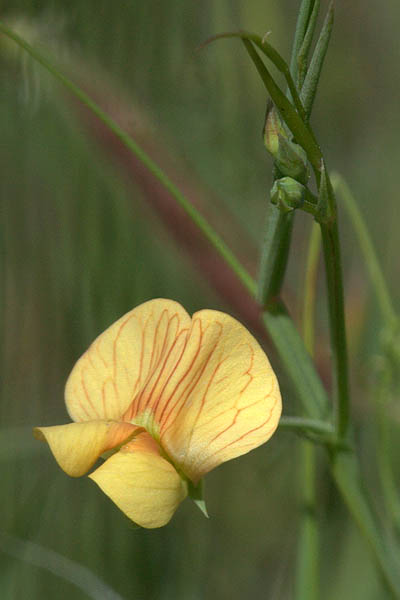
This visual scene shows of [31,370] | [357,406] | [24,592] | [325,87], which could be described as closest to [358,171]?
[325,87]

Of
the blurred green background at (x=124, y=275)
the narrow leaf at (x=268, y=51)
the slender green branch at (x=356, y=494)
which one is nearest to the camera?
the narrow leaf at (x=268, y=51)

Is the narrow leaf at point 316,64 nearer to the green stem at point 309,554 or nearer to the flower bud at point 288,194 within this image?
the flower bud at point 288,194

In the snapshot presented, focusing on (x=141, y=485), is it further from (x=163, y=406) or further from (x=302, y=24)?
(x=302, y=24)

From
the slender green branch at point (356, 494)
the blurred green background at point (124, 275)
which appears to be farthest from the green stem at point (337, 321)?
the blurred green background at point (124, 275)

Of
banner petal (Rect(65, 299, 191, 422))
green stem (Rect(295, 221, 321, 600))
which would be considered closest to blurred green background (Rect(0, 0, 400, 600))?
green stem (Rect(295, 221, 321, 600))

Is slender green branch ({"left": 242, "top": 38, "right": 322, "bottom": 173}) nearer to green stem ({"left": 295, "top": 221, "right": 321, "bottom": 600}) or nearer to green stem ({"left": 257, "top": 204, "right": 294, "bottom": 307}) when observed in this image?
green stem ({"left": 257, "top": 204, "right": 294, "bottom": 307})

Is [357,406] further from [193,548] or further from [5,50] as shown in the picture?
[5,50]

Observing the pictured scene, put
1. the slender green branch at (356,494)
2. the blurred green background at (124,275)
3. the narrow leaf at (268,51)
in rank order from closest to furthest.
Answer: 1. the narrow leaf at (268,51)
2. the slender green branch at (356,494)
3. the blurred green background at (124,275)
